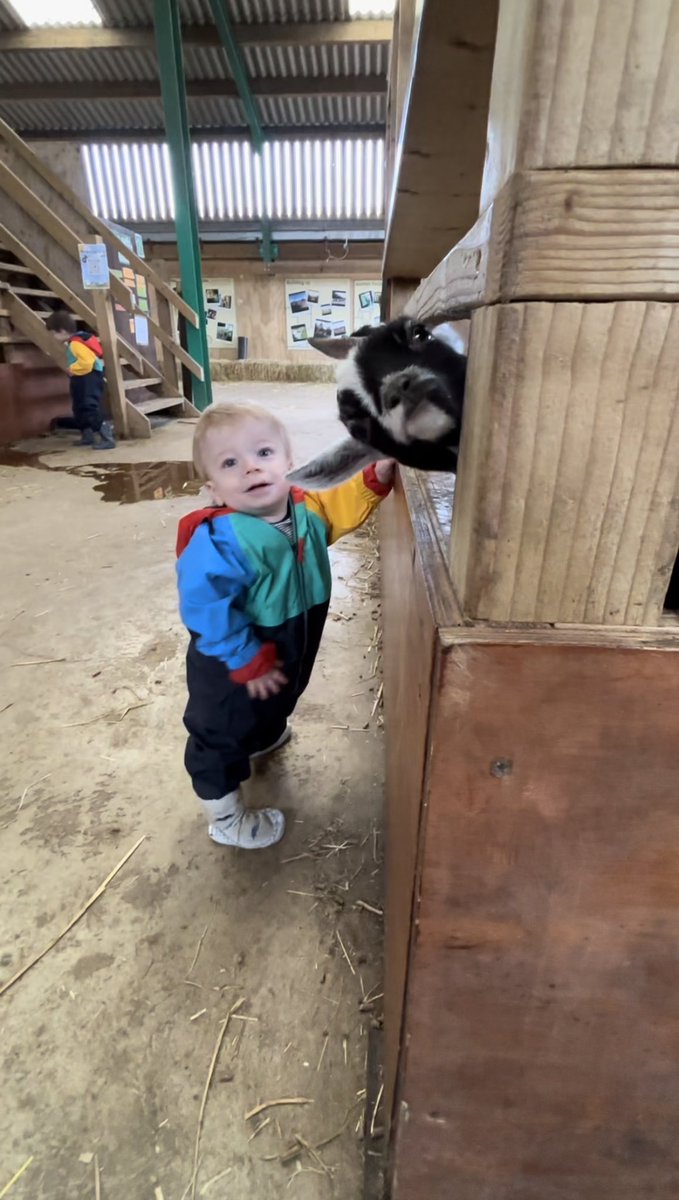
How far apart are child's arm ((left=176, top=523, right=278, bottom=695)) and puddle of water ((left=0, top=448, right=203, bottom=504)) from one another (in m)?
3.30

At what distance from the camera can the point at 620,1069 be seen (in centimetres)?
76

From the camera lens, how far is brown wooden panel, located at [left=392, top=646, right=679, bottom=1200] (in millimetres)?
579

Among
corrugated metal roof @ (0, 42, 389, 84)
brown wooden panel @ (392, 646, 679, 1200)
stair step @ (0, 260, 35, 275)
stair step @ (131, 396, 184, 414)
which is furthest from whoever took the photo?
corrugated metal roof @ (0, 42, 389, 84)

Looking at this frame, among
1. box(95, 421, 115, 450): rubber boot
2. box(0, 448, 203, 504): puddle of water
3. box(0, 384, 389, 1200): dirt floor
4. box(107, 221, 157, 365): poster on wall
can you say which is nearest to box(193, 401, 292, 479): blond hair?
box(0, 384, 389, 1200): dirt floor

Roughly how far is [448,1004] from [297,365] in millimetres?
14410

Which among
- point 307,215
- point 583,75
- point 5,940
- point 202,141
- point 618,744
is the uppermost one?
point 202,141

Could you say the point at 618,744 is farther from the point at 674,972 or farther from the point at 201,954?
the point at 201,954

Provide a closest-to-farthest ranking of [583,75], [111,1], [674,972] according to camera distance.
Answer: [583,75] → [674,972] → [111,1]

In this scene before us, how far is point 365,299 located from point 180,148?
7468mm

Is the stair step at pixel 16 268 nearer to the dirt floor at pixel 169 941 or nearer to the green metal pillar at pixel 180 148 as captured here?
the green metal pillar at pixel 180 148

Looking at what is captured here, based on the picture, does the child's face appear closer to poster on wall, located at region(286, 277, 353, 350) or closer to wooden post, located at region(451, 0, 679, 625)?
wooden post, located at region(451, 0, 679, 625)

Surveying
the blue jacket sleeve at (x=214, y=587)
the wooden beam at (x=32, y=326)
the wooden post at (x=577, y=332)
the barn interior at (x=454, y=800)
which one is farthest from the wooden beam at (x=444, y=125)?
the wooden beam at (x=32, y=326)

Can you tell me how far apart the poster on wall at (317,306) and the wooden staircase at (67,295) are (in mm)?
6247

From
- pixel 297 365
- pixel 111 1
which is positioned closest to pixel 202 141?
pixel 111 1
